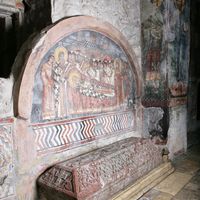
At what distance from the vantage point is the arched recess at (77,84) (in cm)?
229

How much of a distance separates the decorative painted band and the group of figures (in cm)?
11

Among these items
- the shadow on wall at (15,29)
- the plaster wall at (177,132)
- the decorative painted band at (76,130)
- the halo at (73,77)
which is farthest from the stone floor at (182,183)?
the shadow on wall at (15,29)

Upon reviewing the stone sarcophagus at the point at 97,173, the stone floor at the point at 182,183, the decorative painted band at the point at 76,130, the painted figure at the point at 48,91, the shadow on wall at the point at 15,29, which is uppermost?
the shadow on wall at the point at 15,29

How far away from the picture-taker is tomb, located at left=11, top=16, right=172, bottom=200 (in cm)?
219

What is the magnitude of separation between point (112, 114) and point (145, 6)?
6.27 feet

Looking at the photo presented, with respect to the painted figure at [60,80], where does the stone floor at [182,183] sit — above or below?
below

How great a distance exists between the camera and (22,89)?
83.8 inches

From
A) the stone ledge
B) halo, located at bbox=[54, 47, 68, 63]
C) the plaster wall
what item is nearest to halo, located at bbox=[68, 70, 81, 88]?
halo, located at bbox=[54, 47, 68, 63]

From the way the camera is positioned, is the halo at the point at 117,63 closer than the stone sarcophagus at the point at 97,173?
No

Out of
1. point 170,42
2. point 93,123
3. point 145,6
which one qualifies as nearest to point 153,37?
point 170,42

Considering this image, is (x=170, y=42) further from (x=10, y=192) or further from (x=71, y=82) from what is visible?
(x=10, y=192)

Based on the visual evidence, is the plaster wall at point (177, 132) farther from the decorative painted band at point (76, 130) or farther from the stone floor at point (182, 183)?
the decorative painted band at point (76, 130)

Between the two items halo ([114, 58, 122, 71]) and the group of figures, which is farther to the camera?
halo ([114, 58, 122, 71])

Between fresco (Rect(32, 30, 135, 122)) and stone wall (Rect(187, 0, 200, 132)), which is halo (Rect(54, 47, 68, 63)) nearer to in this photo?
fresco (Rect(32, 30, 135, 122))
